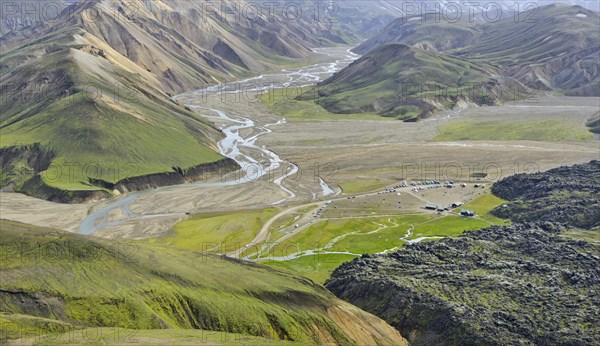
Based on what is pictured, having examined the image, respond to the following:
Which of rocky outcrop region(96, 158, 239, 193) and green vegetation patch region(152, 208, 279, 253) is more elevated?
rocky outcrop region(96, 158, 239, 193)

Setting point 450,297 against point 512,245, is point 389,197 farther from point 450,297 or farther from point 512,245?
point 450,297

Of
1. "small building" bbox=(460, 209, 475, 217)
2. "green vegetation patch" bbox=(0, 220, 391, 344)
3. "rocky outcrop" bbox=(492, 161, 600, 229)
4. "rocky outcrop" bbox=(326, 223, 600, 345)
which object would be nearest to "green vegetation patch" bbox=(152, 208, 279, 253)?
"rocky outcrop" bbox=(326, 223, 600, 345)

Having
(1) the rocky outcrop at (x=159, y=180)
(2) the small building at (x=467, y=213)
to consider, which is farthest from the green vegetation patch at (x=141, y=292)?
(1) the rocky outcrop at (x=159, y=180)

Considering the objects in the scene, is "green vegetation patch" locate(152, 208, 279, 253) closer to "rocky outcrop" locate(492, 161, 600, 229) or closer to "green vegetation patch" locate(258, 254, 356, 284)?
"green vegetation patch" locate(258, 254, 356, 284)

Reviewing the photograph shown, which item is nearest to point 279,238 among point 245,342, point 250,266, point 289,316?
point 250,266

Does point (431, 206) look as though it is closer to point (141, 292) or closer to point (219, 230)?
point (219, 230)

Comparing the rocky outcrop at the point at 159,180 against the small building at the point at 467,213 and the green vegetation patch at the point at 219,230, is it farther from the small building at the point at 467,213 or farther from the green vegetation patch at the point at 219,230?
the small building at the point at 467,213
